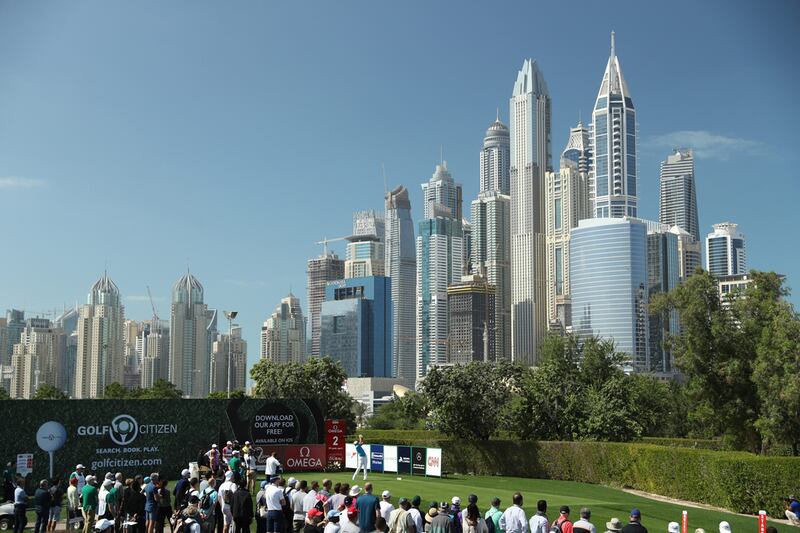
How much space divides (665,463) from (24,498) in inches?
989

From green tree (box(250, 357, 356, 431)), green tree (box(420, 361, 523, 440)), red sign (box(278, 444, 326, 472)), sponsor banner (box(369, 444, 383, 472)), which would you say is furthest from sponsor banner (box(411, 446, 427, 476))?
green tree (box(250, 357, 356, 431))

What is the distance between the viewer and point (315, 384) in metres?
60.4

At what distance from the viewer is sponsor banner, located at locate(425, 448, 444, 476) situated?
39.5 m

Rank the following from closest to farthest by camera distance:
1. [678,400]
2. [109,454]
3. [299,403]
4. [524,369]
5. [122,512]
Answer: [122,512] < [109,454] < [299,403] < [524,369] < [678,400]

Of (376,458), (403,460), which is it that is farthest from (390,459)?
(376,458)

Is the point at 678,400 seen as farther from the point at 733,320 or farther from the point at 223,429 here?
the point at 223,429

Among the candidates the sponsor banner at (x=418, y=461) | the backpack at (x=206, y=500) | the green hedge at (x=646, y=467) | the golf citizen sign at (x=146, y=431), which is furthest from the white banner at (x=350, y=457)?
the backpack at (x=206, y=500)

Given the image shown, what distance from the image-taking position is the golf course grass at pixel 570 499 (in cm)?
2728

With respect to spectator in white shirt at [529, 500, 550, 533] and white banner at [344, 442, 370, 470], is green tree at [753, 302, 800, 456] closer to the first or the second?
white banner at [344, 442, 370, 470]

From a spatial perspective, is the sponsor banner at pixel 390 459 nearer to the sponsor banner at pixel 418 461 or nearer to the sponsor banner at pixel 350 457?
the sponsor banner at pixel 418 461

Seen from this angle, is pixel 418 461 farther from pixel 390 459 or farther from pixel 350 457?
pixel 350 457

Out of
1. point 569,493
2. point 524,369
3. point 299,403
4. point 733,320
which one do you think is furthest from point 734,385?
point 299,403

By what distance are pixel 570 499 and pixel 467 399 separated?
19112 mm

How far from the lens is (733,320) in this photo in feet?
138
